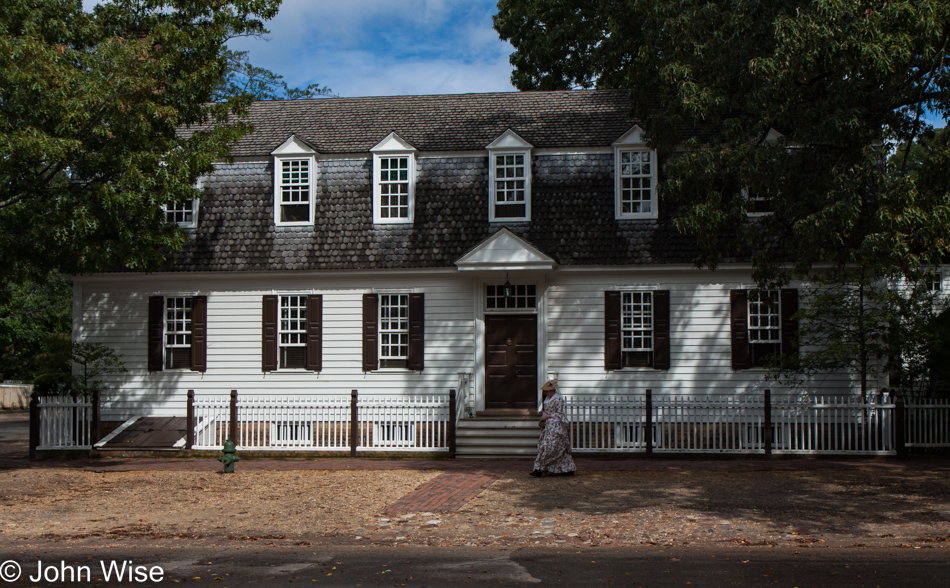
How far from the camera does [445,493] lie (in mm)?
12953

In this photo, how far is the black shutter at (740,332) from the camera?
18984 millimetres

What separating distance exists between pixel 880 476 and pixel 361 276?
11832 millimetres

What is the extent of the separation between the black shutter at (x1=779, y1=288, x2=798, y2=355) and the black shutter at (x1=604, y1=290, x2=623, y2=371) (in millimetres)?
3727

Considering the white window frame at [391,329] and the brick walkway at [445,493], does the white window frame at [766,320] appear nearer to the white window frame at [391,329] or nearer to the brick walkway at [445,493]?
the brick walkway at [445,493]

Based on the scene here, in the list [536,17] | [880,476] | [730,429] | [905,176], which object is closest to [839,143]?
[905,176]

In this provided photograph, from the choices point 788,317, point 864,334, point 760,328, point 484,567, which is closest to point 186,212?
point 760,328

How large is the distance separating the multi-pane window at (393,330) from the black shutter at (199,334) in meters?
4.35

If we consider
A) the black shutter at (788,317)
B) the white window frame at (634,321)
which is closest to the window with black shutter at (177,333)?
the white window frame at (634,321)

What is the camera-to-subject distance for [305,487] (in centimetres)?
1377

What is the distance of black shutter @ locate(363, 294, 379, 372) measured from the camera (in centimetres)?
1989

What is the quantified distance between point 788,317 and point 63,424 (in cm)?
1620

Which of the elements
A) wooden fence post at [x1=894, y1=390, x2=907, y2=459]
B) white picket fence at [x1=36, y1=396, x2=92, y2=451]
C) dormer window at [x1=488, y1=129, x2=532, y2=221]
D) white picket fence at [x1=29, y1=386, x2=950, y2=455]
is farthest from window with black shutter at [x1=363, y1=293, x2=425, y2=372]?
wooden fence post at [x1=894, y1=390, x2=907, y2=459]

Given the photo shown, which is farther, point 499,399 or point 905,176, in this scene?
point 499,399

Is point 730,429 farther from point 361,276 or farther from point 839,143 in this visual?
point 361,276
